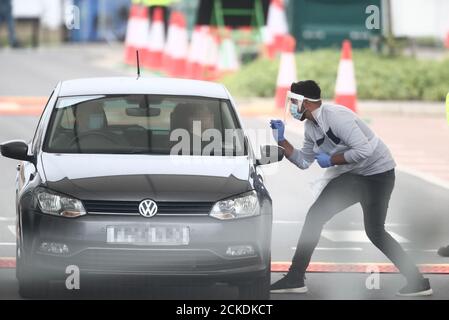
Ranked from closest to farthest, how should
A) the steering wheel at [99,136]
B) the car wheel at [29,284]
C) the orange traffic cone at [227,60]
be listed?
the car wheel at [29,284] → the steering wheel at [99,136] → the orange traffic cone at [227,60]

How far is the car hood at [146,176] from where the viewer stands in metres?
8.63

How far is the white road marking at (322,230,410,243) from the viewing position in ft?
39.2

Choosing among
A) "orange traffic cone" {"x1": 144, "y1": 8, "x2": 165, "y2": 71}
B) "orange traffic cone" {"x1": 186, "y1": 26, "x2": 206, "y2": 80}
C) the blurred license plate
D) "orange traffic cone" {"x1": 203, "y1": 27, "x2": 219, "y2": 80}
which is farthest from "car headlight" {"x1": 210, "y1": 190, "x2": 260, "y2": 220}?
"orange traffic cone" {"x1": 144, "y1": 8, "x2": 165, "y2": 71}

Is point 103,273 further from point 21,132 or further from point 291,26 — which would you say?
point 291,26

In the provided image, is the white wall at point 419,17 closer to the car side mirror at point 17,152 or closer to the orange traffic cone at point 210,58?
the orange traffic cone at point 210,58

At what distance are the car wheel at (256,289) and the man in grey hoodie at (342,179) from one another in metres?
0.61

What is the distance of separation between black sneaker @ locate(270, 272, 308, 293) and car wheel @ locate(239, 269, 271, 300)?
0.57 m

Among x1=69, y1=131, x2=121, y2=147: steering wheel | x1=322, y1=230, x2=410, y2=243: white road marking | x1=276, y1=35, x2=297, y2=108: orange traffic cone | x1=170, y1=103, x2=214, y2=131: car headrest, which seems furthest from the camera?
x1=276, y1=35, x2=297, y2=108: orange traffic cone

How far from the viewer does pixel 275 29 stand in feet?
102

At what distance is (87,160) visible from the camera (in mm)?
9203

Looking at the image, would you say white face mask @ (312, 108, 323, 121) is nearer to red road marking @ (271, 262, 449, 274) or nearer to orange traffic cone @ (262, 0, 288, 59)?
red road marking @ (271, 262, 449, 274)

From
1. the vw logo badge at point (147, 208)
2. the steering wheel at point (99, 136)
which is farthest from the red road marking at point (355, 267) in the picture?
the vw logo badge at point (147, 208)

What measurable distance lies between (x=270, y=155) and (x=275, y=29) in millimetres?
21496

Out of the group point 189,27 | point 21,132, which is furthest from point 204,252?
point 189,27
